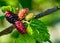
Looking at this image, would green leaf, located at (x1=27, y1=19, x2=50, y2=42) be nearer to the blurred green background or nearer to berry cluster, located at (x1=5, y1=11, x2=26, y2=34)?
berry cluster, located at (x1=5, y1=11, x2=26, y2=34)

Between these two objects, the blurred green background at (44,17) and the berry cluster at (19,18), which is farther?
the blurred green background at (44,17)

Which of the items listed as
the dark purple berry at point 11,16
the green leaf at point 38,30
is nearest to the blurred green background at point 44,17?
the dark purple berry at point 11,16

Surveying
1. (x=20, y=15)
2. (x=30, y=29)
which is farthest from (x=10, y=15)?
(x=30, y=29)

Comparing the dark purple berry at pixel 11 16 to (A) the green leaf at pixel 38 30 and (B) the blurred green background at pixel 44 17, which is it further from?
(B) the blurred green background at pixel 44 17

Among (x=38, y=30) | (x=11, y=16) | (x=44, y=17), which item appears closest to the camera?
(x=38, y=30)

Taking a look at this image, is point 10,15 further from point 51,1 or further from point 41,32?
point 51,1

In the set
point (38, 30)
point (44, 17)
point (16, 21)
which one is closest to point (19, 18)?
point (16, 21)

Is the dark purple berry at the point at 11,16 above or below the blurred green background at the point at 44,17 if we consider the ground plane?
below

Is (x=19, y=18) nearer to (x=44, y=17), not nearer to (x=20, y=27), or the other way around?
(x=20, y=27)

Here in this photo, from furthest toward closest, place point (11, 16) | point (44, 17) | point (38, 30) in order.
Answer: point (44, 17)
point (11, 16)
point (38, 30)
